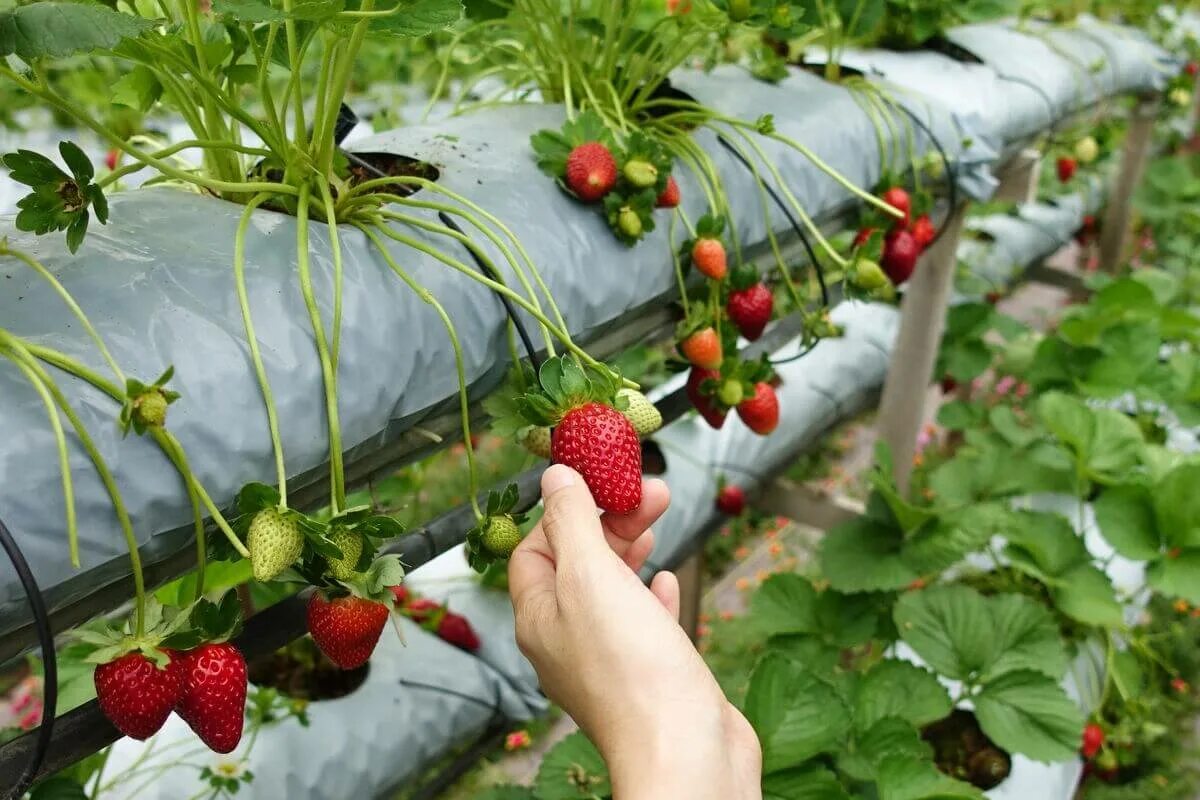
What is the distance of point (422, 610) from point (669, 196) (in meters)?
0.94

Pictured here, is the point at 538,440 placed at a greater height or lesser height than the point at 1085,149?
greater

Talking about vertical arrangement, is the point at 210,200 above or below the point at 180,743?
above

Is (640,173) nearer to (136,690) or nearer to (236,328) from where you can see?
(236,328)

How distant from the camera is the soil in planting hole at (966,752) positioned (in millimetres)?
1293

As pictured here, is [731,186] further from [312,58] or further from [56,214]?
[312,58]

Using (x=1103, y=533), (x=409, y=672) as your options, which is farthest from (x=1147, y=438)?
(x=409, y=672)

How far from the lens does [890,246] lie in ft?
3.75

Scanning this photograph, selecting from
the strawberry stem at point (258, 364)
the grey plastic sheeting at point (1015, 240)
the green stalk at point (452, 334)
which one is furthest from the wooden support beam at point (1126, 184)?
the strawberry stem at point (258, 364)

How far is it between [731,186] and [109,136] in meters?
0.61

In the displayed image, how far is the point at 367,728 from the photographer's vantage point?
4.23 feet

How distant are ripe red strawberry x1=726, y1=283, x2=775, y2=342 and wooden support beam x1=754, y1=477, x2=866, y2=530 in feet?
2.82

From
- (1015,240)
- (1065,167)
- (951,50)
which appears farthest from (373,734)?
(1015,240)

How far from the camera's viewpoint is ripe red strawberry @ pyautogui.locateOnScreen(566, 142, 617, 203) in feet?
2.85

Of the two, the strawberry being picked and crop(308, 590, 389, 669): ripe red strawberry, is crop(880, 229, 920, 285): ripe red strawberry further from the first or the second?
crop(308, 590, 389, 669): ripe red strawberry
